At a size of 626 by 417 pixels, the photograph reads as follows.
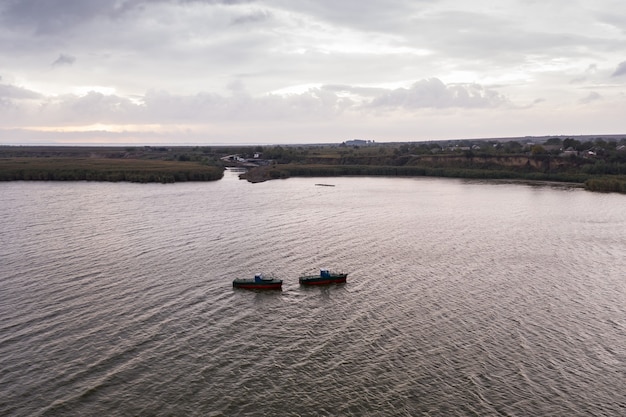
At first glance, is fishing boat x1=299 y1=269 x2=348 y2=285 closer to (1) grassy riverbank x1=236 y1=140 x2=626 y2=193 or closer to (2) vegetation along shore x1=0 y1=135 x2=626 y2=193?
(2) vegetation along shore x1=0 y1=135 x2=626 y2=193

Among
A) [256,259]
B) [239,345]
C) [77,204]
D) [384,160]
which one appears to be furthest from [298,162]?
[239,345]

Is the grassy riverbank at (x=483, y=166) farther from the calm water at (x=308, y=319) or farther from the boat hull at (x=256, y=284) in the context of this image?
the boat hull at (x=256, y=284)

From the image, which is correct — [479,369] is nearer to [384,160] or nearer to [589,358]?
[589,358]

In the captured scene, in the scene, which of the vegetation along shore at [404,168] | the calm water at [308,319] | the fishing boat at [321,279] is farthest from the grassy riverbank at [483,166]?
the fishing boat at [321,279]

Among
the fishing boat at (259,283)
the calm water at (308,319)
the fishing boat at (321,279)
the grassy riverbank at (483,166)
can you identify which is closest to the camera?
the calm water at (308,319)

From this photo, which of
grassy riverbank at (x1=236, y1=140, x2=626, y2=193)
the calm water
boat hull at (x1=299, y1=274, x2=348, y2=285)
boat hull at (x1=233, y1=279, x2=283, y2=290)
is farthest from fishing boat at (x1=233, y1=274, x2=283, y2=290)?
grassy riverbank at (x1=236, y1=140, x2=626, y2=193)
